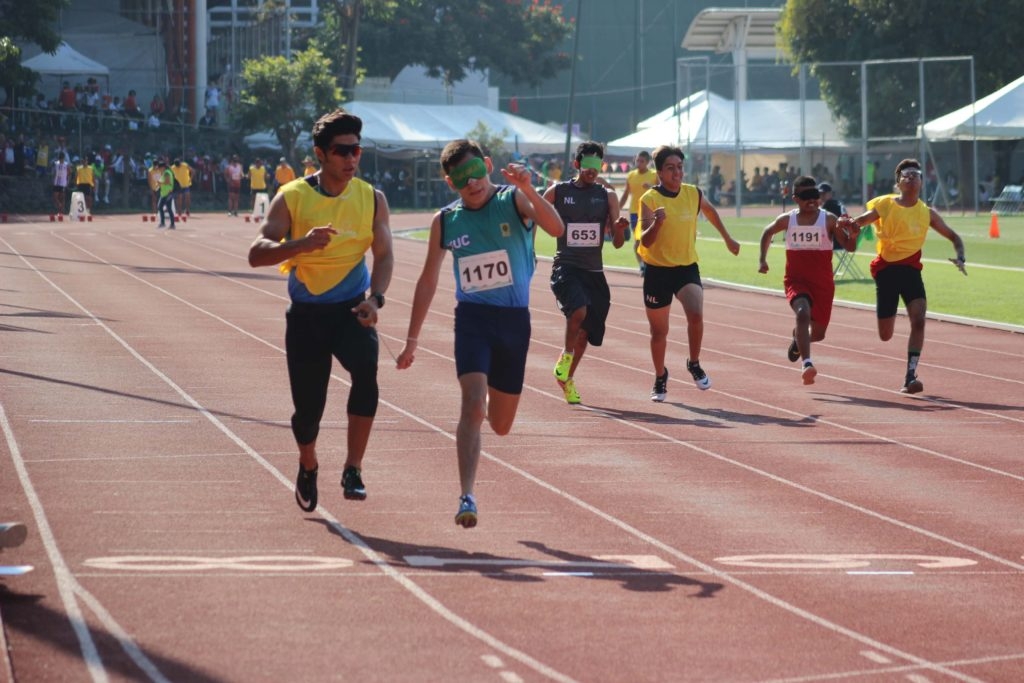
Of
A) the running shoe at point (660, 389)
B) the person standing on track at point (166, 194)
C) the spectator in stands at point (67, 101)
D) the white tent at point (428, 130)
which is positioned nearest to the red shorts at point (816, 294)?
the running shoe at point (660, 389)

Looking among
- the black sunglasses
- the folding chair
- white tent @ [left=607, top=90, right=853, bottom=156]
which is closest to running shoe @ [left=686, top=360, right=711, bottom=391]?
the black sunglasses

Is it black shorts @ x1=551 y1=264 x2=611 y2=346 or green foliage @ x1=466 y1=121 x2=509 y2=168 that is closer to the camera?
black shorts @ x1=551 y1=264 x2=611 y2=346

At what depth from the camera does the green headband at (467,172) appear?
8.30 meters

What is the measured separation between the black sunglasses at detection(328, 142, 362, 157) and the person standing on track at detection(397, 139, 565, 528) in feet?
1.42

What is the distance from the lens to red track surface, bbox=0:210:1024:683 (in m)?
6.15

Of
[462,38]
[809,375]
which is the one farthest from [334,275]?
[462,38]

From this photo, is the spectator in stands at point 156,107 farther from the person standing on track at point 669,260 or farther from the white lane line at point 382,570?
the white lane line at point 382,570

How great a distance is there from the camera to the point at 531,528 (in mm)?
8484

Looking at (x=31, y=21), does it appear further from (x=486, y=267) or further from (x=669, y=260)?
(x=486, y=267)

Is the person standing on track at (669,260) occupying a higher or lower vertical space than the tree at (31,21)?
lower

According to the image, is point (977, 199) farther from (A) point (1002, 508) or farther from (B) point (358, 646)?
(B) point (358, 646)

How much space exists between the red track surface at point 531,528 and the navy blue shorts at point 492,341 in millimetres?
745

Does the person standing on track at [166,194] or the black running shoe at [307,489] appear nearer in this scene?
the black running shoe at [307,489]

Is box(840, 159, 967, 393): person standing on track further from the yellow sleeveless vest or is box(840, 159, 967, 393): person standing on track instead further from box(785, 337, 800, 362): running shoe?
the yellow sleeveless vest
